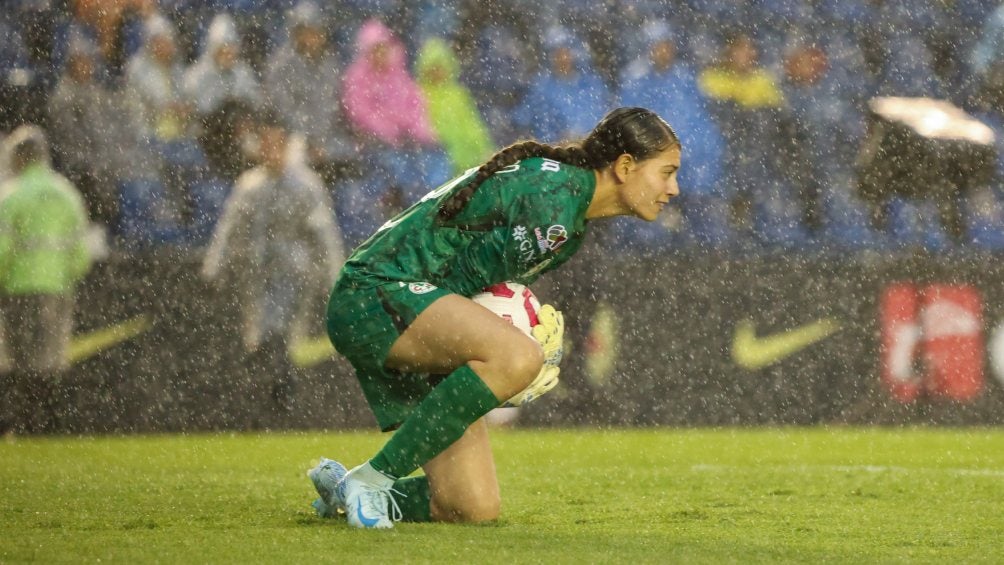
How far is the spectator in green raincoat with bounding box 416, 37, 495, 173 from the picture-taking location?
30.2ft

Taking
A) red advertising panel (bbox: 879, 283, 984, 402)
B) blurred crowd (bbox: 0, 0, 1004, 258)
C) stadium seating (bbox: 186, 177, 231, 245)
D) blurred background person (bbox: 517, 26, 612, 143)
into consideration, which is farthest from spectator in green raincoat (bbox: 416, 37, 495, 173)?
red advertising panel (bbox: 879, 283, 984, 402)

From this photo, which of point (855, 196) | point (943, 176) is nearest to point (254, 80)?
A: point (855, 196)

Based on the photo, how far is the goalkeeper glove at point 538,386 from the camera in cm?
447

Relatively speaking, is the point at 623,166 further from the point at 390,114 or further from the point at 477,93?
the point at 477,93

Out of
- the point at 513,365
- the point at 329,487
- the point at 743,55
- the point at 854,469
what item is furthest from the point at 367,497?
the point at 743,55

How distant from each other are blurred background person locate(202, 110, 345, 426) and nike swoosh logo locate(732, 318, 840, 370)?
232cm

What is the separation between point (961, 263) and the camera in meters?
8.77

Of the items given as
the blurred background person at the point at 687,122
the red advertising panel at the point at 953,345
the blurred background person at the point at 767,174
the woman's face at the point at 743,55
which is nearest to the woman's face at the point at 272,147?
the blurred background person at the point at 687,122

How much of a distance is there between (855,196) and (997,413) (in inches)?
62.7

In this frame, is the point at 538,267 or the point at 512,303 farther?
the point at 512,303

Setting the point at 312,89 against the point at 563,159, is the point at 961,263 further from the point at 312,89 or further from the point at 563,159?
the point at 563,159

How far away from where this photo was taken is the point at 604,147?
4438 millimetres

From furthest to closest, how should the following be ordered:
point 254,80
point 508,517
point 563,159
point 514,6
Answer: point 514,6
point 254,80
point 508,517
point 563,159

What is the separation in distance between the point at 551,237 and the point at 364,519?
96 cm
